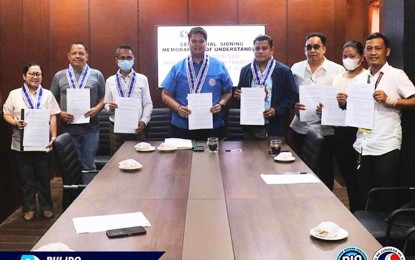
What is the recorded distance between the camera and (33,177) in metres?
5.20

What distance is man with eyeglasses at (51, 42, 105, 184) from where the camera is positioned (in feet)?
17.0

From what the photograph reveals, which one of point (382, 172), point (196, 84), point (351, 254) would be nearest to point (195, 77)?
point (196, 84)

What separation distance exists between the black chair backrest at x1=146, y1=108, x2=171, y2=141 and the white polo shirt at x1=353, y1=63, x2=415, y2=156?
2906mm

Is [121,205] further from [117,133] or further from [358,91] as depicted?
[117,133]

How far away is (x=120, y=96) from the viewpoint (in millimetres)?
5211

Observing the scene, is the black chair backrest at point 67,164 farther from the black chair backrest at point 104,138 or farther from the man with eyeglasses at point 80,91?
the black chair backrest at point 104,138

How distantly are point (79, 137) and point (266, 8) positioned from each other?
301 cm

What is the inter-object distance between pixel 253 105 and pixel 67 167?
1757 millimetres

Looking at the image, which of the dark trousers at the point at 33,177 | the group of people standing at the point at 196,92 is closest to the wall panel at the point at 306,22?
the group of people standing at the point at 196,92

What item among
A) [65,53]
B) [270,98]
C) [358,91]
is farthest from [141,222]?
[65,53]

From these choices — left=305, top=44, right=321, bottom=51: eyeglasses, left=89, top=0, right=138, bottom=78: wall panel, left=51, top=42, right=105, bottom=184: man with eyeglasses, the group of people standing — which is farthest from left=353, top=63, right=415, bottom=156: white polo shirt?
left=89, top=0, right=138, bottom=78: wall panel

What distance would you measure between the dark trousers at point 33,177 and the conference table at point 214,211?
1755 mm

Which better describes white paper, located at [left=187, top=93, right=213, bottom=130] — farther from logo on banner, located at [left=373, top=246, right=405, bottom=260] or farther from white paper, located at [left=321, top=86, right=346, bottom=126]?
logo on banner, located at [left=373, top=246, right=405, bottom=260]

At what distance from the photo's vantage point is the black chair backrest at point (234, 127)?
6.16 m
